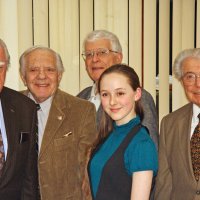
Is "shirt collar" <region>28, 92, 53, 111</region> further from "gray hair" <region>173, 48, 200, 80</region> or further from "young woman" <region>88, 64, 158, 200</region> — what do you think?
"gray hair" <region>173, 48, 200, 80</region>

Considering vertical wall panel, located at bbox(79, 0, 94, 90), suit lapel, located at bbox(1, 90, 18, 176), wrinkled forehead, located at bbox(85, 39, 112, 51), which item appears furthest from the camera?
vertical wall panel, located at bbox(79, 0, 94, 90)

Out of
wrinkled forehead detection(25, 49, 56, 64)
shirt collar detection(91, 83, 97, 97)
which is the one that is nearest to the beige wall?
shirt collar detection(91, 83, 97, 97)

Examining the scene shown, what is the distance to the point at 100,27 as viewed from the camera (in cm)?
339

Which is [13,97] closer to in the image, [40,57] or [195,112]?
[40,57]

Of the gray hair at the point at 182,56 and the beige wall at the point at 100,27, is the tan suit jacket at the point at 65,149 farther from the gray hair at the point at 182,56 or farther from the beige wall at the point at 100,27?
the beige wall at the point at 100,27

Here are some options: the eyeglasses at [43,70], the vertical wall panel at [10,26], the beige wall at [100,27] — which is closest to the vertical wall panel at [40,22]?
the beige wall at [100,27]

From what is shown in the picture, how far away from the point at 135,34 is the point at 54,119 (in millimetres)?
1412

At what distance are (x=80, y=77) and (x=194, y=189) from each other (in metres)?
1.61

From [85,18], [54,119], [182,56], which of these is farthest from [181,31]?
[54,119]

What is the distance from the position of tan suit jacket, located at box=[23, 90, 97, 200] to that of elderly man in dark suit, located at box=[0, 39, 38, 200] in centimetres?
10

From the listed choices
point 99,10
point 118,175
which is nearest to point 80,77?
point 99,10

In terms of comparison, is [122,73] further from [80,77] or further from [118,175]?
[80,77]

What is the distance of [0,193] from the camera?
1.99 metres

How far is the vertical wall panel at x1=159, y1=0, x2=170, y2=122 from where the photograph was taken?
3496mm
